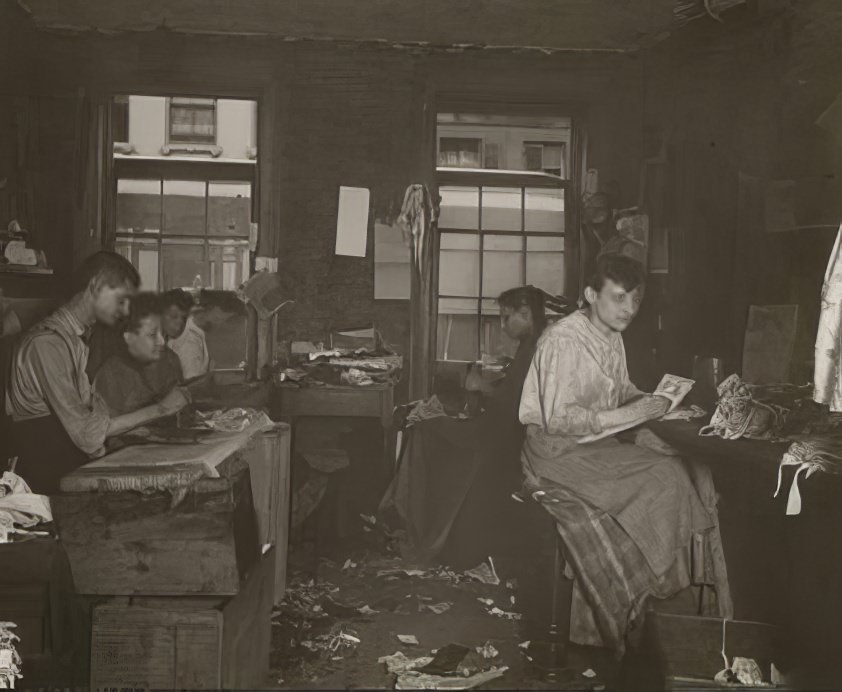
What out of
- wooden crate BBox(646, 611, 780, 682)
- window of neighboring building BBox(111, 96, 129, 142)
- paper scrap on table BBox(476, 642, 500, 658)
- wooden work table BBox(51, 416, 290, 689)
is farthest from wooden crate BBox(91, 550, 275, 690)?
window of neighboring building BBox(111, 96, 129, 142)

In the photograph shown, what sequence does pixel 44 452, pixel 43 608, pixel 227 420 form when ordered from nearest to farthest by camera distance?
pixel 43 608 → pixel 44 452 → pixel 227 420

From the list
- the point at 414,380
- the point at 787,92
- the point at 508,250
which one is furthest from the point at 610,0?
the point at 414,380

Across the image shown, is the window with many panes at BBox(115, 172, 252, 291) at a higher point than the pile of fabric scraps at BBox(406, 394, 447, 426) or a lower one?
higher

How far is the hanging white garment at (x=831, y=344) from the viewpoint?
9.75ft

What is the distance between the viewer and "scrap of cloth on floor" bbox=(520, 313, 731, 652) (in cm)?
330

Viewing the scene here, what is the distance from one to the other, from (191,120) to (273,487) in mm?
1651

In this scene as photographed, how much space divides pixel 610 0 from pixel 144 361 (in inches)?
106

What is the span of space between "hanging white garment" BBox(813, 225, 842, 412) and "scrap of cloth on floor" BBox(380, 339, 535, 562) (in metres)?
1.60

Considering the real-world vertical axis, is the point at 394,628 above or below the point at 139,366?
below

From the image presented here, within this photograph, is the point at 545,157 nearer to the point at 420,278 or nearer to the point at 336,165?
the point at 420,278

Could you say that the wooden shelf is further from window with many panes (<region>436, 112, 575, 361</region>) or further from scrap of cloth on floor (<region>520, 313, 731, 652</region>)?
scrap of cloth on floor (<region>520, 313, 731, 652</region>)

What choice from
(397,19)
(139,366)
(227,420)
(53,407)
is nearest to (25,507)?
(53,407)

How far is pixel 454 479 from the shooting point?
446cm

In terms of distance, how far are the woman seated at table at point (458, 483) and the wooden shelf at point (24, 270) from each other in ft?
6.11
